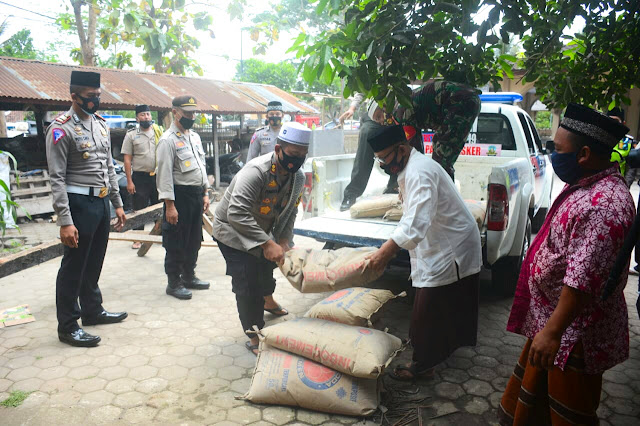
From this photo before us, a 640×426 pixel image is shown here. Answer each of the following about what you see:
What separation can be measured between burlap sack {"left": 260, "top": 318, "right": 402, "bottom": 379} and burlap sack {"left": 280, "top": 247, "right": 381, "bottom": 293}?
0.79 ft

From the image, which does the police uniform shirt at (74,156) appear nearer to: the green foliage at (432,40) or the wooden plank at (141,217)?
the wooden plank at (141,217)

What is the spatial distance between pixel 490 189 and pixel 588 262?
216cm

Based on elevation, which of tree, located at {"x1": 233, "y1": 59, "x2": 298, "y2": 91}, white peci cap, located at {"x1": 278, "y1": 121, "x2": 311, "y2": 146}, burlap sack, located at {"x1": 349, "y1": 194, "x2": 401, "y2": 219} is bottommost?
burlap sack, located at {"x1": 349, "y1": 194, "x2": 401, "y2": 219}

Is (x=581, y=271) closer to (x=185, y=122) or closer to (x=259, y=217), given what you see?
(x=259, y=217)

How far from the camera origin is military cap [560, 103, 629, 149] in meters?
1.87

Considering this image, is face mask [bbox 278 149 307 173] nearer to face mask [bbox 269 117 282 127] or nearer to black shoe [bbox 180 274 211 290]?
black shoe [bbox 180 274 211 290]

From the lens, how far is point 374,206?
4.29 metres

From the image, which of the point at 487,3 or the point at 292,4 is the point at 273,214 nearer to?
the point at 487,3

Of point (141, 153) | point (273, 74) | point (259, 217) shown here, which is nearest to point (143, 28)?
point (141, 153)

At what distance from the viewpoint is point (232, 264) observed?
132 inches

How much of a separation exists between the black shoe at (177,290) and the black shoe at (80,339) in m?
1.10

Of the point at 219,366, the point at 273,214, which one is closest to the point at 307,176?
the point at 273,214

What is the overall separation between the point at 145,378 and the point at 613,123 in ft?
9.96

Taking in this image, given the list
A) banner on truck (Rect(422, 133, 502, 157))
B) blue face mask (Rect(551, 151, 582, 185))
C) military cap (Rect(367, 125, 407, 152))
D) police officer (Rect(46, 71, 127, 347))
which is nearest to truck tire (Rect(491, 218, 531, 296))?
banner on truck (Rect(422, 133, 502, 157))
